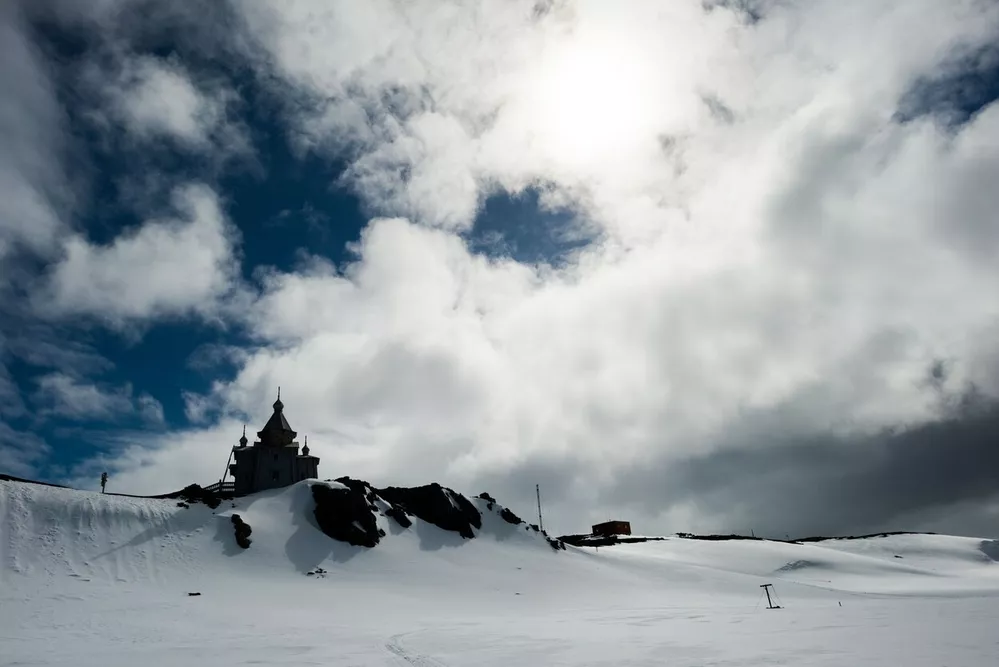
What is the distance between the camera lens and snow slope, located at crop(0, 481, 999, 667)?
19.4m

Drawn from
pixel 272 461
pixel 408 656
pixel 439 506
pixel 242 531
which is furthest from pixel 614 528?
pixel 408 656

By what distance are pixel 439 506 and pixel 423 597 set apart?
20.5 metres

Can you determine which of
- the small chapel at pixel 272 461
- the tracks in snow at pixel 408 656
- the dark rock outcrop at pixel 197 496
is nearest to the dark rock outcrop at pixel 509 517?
the small chapel at pixel 272 461

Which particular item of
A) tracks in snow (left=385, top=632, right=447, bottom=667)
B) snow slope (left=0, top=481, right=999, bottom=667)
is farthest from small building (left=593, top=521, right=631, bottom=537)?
tracks in snow (left=385, top=632, right=447, bottom=667)

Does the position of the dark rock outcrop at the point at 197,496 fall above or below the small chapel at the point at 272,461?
A: below

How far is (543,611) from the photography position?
138ft

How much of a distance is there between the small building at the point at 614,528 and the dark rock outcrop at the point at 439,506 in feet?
181

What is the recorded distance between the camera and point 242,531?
51094 millimetres

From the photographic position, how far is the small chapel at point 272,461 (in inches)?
2800

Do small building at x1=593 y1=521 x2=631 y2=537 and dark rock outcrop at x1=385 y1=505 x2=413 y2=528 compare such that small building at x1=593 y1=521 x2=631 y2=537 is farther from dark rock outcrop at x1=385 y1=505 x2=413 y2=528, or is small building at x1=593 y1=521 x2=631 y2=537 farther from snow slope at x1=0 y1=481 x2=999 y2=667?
dark rock outcrop at x1=385 y1=505 x2=413 y2=528

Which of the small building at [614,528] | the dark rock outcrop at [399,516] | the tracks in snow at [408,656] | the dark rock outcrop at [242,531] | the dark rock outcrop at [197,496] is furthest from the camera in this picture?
the small building at [614,528]

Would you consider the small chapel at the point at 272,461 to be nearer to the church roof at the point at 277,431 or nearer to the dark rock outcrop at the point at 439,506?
the church roof at the point at 277,431

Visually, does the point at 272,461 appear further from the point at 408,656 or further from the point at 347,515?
the point at 408,656

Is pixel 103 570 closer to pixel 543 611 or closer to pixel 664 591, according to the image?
pixel 543 611
